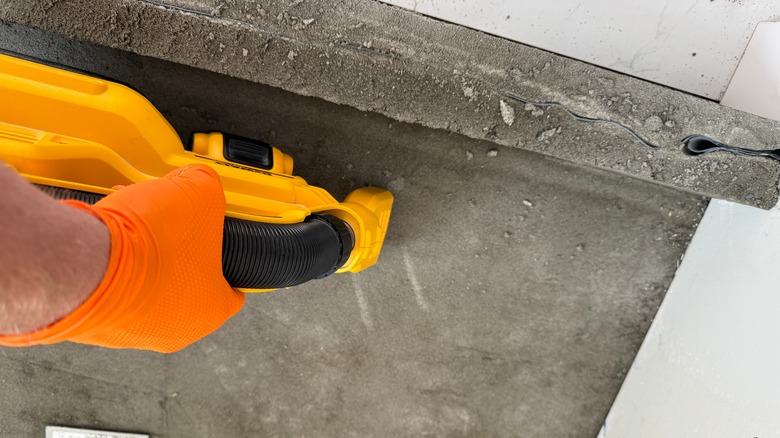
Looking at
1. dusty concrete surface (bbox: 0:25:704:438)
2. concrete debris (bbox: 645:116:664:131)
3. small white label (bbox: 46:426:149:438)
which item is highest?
concrete debris (bbox: 645:116:664:131)

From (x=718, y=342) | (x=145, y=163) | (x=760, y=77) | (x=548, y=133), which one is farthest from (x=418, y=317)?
(x=760, y=77)

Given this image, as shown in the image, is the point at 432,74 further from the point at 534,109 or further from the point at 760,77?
the point at 760,77

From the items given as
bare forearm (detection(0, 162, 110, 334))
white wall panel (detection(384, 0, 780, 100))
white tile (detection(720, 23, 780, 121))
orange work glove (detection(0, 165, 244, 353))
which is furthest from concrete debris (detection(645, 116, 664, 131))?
bare forearm (detection(0, 162, 110, 334))

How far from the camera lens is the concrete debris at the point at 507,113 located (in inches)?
58.4

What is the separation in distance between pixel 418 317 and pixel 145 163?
1.20 m

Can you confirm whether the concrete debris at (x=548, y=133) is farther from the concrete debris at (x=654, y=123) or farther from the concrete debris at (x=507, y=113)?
the concrete debris at (x=654, y=123)

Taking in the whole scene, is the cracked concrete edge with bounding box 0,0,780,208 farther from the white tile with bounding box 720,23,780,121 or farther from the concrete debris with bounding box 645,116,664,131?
the white tile with bounding box 720,23,780,121

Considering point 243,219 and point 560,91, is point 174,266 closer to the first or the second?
point 243,219

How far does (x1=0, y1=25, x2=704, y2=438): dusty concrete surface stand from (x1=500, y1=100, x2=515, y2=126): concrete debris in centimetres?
28

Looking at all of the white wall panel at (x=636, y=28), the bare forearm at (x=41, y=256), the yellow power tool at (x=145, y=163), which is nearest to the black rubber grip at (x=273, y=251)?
the yellow power tool at (x=145, y=163)

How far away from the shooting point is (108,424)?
2023mm

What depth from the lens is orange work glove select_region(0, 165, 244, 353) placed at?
75cm

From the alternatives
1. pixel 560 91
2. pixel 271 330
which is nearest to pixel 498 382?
pixel 271 330

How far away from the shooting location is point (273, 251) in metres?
1.16
